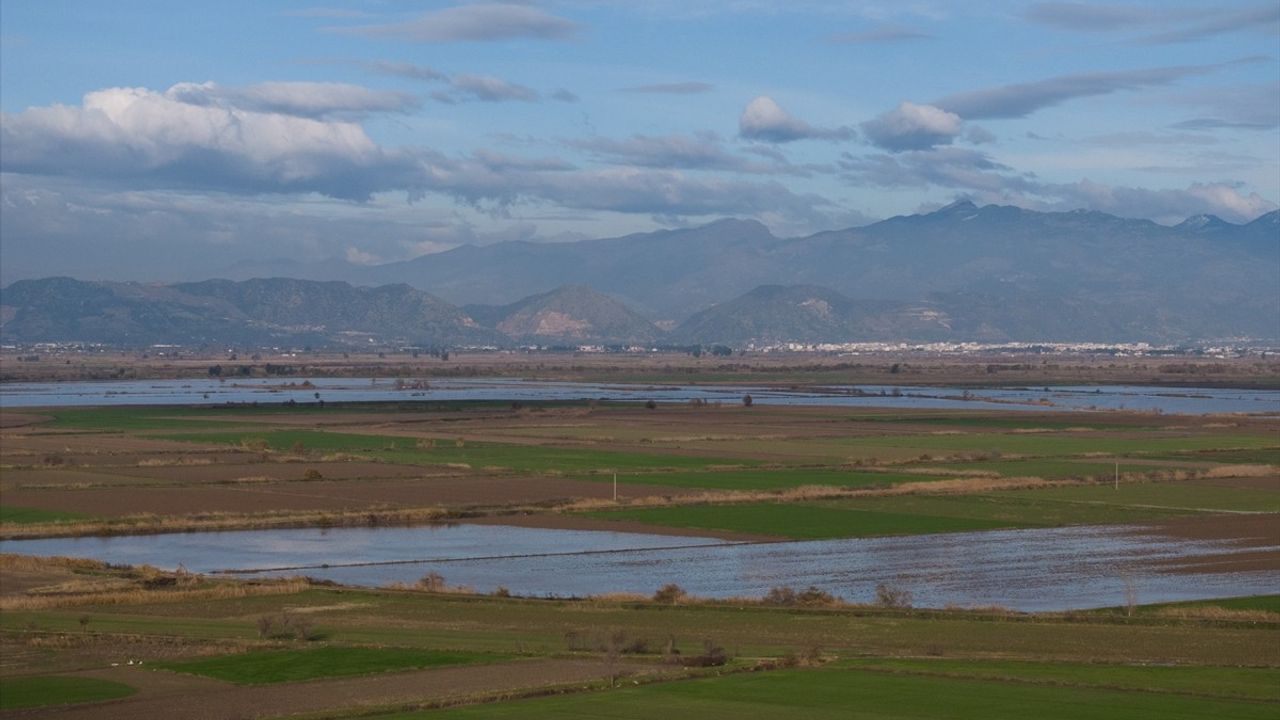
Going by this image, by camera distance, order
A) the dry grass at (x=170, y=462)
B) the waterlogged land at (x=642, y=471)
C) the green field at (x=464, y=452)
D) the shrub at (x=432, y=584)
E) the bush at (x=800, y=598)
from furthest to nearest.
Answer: the green field at (x=464, y=452), the dry grass at (x=170, y=462), the waterlogged land at (x=642, y=471), the shrub at (x=432, y=584), the bush at (x=800, y=598)

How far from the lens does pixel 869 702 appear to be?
23719mm

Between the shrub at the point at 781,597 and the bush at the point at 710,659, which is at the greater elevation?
the bush at the point at 710,659

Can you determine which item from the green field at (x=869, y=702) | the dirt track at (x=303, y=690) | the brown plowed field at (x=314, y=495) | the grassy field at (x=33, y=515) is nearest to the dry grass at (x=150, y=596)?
the dirt track at (x=303, y=690)

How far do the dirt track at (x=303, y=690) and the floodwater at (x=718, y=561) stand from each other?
363 inches

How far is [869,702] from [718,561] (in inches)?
714

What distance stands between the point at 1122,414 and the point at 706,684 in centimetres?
8253

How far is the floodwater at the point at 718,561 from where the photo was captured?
36500mm

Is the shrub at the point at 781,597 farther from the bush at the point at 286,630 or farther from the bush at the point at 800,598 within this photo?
the bush at the point at 286,630

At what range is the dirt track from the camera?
79.0 feet

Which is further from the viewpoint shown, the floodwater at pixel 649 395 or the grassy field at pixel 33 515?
the floodwater at pixel 649 395

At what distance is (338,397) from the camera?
12744cm

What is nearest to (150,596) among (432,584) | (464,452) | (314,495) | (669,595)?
(432,584)

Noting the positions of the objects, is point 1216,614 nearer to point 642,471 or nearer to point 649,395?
point 642,471

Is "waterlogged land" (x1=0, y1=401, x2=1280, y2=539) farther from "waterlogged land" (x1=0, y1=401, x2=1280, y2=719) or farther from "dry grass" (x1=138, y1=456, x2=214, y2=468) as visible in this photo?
"waterlogged land" (x1=0, y1=401, x2=1280, y2=719)
